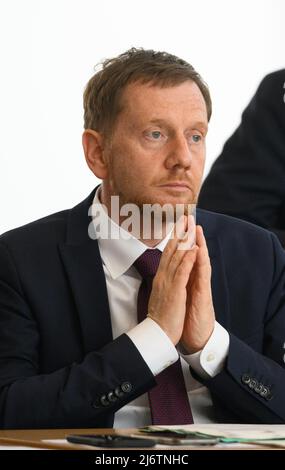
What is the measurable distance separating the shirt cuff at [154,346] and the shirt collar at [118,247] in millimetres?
195

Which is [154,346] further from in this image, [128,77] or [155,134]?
[128,77]

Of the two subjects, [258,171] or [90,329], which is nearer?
[90,329]

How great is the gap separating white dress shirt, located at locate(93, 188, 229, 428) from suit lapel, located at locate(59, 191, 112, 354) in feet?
0.09

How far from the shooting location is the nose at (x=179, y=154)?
76.9 inches

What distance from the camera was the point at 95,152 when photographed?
2.19m

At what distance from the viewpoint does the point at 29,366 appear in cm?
204

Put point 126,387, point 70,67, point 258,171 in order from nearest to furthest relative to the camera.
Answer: point 126,387 < point 258,171 < point 70,67

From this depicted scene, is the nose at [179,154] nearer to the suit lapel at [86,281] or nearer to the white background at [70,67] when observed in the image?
the suit lapel at [86,281]

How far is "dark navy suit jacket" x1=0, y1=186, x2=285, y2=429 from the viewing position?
1905mm

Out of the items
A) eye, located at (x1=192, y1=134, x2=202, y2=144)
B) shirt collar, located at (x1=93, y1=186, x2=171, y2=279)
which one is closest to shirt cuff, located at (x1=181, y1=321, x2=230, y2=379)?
shirt collar, located at (x1=93, y1=186, x2=171, y2=279)

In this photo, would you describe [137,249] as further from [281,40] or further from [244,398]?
[281,40]

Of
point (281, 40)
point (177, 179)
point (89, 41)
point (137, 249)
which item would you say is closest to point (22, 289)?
point (137, 249)

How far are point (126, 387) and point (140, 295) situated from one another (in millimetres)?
228

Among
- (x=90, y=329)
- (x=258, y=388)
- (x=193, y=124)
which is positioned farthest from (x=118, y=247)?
(x=258, y=388)
